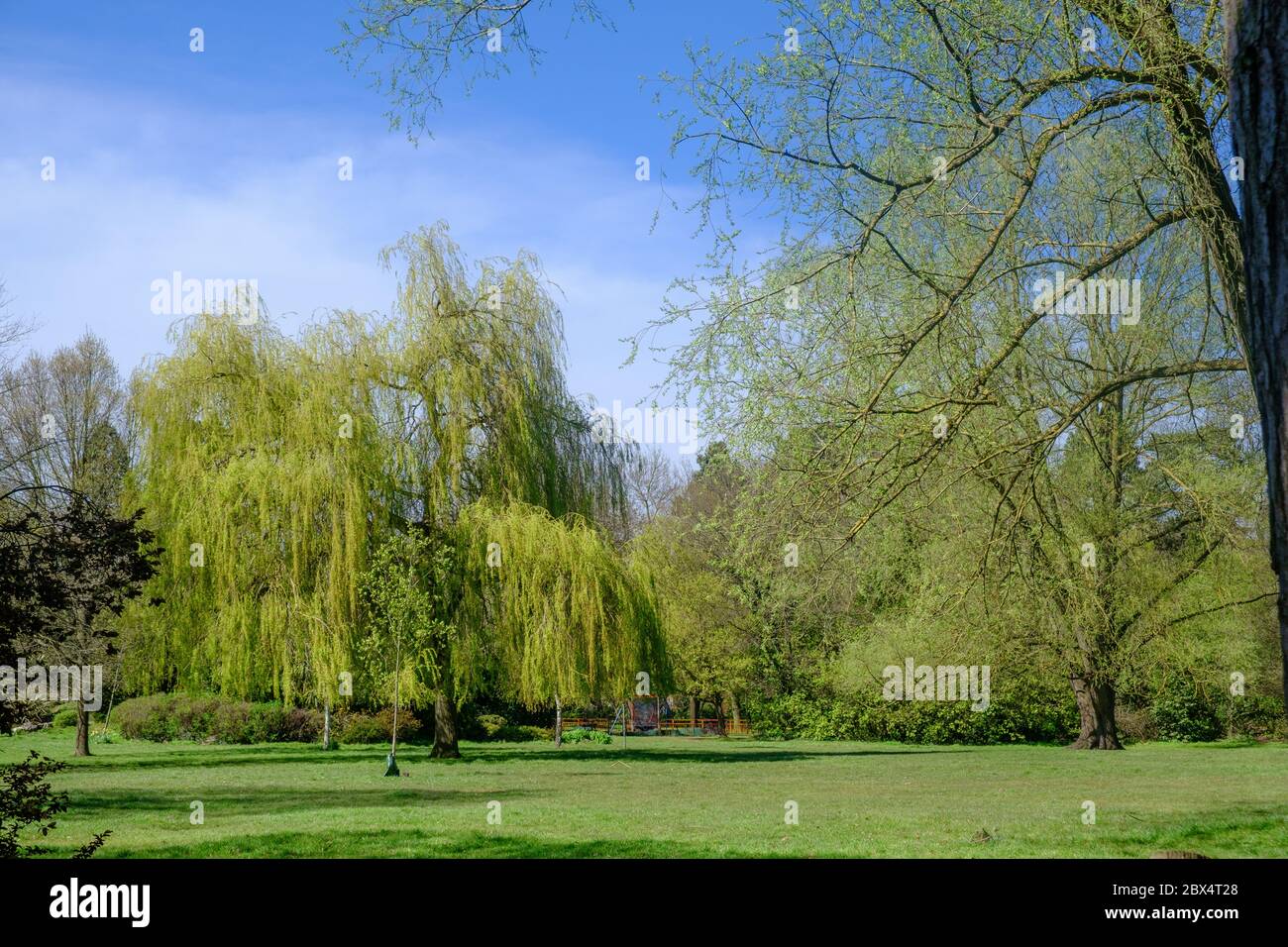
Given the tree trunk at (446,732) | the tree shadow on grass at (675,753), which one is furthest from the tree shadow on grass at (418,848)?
the tree trunk at (446,732)

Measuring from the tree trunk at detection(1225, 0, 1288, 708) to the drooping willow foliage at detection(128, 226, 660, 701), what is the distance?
17233 mm

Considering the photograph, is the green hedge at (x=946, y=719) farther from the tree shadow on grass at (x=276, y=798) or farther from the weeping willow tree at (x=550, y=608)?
the tree shadow on grass at (x=276, y=798)

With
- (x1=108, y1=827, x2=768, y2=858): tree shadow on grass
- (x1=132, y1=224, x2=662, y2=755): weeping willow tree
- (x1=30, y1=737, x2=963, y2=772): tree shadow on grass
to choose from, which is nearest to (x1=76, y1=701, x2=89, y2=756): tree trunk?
(x1=30, y1=737, x2=963, y2=772): tree shadow on grass

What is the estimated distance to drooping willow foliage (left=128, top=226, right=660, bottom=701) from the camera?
19562mm

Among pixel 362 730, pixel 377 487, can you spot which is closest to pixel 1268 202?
pixel 377 487

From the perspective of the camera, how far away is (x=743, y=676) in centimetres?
3669

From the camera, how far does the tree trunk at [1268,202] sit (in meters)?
3.43

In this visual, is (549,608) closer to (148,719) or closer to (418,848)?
(418,848)

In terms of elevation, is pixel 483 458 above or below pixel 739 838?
above

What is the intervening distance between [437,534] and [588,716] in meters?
22.9
